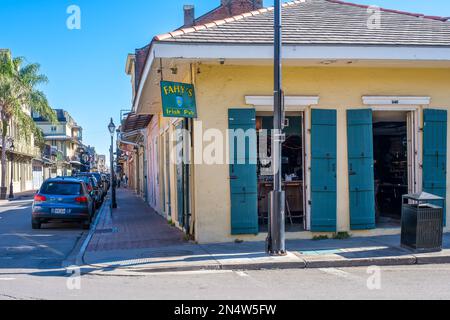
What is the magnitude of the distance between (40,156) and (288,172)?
4947 centimetres

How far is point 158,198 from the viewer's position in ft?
63.3

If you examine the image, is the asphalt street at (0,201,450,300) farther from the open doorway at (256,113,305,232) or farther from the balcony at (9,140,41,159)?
the balcony at (9,140,41,159)

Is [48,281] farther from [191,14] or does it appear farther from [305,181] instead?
[191,14]

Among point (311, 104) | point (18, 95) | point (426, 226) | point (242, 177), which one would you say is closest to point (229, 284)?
point (242, 177)

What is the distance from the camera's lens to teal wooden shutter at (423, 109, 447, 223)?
1140 centimetres

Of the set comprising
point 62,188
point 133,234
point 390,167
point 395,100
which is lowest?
point 133,234

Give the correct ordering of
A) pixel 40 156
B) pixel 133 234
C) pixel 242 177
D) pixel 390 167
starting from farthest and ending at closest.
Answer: pixel 40 156 < pixel 390 167 < pixel 133 234 < pixel 242 177

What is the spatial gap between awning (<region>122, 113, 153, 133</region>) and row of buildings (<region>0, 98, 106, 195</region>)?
14315 mm

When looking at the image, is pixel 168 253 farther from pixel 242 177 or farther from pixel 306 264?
pixel 306 264

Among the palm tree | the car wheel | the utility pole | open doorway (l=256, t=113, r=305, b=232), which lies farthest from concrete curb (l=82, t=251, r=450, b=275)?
the palm tree

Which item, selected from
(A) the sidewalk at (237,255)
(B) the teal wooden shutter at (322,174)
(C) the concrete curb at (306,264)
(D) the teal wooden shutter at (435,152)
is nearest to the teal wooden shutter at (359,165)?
(B) the teal wooden shutter at (322,174)

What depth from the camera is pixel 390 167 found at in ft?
48.9

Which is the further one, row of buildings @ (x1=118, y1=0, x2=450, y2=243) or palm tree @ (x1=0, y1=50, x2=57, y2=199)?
palm tree @ (x1=0, y1=50, x2=57, y2=199)

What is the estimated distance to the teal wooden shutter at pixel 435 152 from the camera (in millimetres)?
11398
